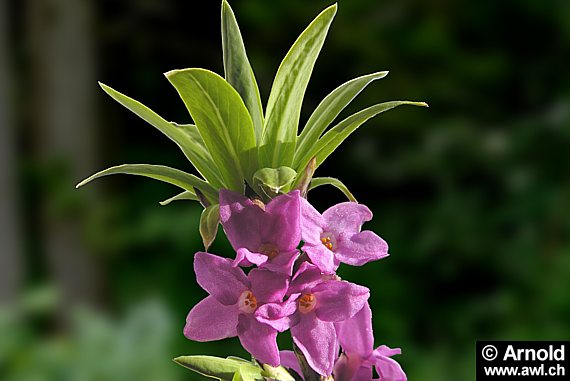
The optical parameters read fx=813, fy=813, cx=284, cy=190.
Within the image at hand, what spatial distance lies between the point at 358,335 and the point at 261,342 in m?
0.07

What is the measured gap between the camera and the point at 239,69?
1.20 ft

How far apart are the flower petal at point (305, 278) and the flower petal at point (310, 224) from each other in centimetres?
1

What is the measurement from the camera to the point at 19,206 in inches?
106

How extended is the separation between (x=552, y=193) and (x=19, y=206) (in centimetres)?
168

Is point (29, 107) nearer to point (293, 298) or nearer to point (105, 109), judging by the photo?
point (105, 109)

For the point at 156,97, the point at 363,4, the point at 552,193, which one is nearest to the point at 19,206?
the point at 156,97

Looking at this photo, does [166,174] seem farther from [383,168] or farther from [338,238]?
[383,168]

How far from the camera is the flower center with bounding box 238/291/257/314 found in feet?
1.09

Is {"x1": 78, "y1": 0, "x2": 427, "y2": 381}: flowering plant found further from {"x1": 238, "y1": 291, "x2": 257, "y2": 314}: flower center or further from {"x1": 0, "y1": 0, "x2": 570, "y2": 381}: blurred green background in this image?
{"x1": 0, "y1": 0, "x2": 570, "y2": 381}: blurred green background

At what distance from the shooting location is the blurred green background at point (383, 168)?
2320 mm
